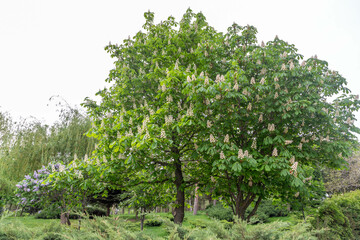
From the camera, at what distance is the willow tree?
15.4 ft

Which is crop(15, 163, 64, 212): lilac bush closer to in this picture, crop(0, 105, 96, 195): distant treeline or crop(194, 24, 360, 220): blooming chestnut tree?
crop(0, 105, 96, 195): distant treeline

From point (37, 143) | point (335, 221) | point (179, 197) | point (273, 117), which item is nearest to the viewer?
point (273, 117)

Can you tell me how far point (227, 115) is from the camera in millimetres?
5445

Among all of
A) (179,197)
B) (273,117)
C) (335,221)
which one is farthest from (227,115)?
A: (335,221)

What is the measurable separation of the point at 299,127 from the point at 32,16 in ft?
49.7

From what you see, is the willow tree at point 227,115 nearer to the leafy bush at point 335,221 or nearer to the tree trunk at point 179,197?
the tree trunk at point 179,197

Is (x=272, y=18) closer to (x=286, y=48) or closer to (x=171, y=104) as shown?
(x=286, y=48)

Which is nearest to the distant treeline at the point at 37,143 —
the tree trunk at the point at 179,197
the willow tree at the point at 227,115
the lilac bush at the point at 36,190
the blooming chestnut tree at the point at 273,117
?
the lilac bush at the point at 36,190

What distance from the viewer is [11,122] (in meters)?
12.6

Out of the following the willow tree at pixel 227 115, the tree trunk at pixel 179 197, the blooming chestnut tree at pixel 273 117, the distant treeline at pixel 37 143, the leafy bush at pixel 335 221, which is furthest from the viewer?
the distant treeline at pixel 37 143

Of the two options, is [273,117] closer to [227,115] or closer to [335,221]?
[227,115]

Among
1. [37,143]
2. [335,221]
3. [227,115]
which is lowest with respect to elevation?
[335,221]

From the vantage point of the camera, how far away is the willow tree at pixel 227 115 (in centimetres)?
471

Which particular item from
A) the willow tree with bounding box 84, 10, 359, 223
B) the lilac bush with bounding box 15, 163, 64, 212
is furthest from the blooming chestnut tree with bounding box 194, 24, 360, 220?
the lilac bush with bounding box 15, 163, 64, 212
